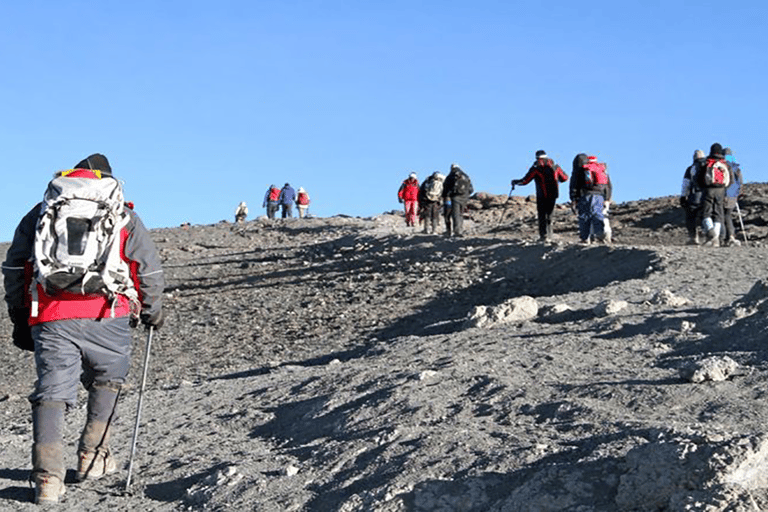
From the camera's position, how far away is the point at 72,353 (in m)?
6.96

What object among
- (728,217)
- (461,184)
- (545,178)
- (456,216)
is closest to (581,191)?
(545,178)

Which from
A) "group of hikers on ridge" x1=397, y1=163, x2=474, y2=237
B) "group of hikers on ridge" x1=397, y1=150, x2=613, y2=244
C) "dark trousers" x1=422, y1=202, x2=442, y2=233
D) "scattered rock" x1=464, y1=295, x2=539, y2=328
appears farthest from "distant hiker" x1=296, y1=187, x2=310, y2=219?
"scattered rock" x1=464, y1=295, x2=539, y2=328

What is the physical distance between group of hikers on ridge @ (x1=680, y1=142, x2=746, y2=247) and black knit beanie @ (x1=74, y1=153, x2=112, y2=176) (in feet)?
44.0

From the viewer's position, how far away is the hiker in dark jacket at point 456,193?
968 inches

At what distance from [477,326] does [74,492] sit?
6.22 m

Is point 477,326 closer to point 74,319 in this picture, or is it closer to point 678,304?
point 678,304

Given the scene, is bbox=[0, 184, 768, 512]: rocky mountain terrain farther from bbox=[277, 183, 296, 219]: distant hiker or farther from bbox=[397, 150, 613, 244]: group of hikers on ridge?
bbox=[277, 183, 296, 219]: distant hiker

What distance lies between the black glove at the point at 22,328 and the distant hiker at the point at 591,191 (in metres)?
13.5

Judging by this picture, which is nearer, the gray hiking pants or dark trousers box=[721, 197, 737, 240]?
the gray hiking pants

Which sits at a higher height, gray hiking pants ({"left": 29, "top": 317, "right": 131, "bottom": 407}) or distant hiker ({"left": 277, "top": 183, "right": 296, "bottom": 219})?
distant hiker ({"left": 277, "top": 183, "right": 296, "bottom": 219})

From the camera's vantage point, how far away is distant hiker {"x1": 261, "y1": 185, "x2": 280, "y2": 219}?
45.5m

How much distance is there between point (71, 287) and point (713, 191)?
1419 cm

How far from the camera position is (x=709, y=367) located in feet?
24.0

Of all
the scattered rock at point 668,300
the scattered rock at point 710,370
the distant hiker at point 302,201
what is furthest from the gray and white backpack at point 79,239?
the distant hiker at point 302,201
